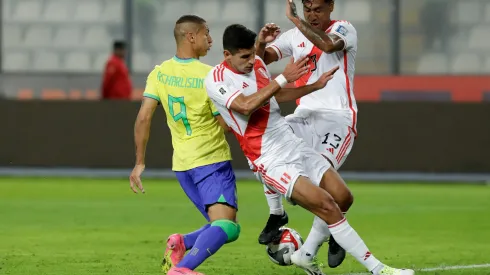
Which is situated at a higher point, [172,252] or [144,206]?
[172,252]

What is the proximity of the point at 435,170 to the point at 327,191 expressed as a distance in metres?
12.1

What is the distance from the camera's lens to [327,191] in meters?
9.10

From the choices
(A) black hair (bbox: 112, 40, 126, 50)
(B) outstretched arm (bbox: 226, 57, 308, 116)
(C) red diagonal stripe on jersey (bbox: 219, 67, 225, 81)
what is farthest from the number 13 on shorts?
(A) black hair (bbox: 112, 40, 126, 50)

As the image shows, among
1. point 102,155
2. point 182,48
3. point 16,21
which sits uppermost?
point 182,48

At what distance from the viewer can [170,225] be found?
13.8m

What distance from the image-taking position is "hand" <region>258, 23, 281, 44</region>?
367 inches

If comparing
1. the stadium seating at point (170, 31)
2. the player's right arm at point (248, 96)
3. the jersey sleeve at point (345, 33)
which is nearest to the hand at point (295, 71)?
the player's right arm at point (248, 96)

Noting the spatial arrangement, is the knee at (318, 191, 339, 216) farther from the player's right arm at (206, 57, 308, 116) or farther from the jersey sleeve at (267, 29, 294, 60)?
the jersey sleeve at (267, 29, 294, 60)

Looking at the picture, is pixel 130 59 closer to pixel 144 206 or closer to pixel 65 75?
pixel 65 75

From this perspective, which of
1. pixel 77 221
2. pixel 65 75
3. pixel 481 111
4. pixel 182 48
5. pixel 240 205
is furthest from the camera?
pixel 65 75

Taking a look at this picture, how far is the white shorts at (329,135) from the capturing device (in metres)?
9.49

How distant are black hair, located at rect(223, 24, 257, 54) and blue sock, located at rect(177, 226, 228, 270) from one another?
4.21ft

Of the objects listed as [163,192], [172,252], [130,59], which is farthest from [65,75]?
[172,252]

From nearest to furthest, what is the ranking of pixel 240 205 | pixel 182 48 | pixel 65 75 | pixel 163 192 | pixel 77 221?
pixel 182 48, pixel 77 221, pixel 240 205, pixel 163 192, pixel 65 75
